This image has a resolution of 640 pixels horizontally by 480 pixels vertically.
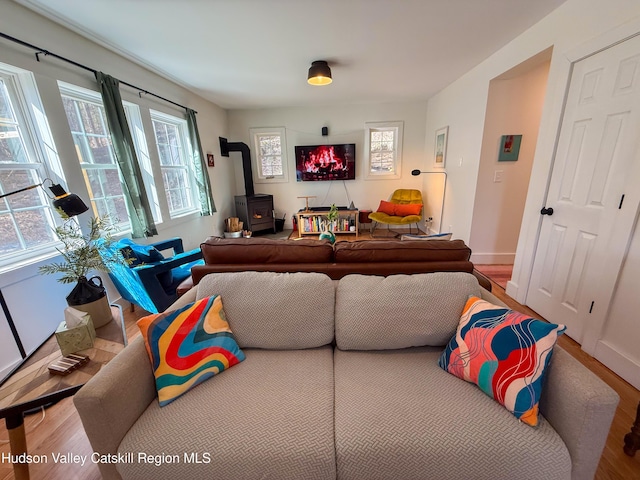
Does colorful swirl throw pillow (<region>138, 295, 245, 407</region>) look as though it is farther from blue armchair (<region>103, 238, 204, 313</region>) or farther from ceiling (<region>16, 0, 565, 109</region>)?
ceiling (<region>16, 0, 565, 109</region>)

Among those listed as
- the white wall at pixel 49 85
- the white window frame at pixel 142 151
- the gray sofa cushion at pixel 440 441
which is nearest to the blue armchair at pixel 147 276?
the white wall at pixel 49 85

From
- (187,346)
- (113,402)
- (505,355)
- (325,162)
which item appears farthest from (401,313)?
(325,162)

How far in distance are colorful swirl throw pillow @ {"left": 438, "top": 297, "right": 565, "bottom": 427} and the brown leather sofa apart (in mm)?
434

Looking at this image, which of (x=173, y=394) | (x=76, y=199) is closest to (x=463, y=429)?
(x=173, y=394)

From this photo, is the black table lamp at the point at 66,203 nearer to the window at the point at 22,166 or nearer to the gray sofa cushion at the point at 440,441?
the window at the point at 22,166

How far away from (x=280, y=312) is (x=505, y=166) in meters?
3.01

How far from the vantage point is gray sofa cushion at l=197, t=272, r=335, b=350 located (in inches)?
46.5

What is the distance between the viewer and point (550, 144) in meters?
1.88

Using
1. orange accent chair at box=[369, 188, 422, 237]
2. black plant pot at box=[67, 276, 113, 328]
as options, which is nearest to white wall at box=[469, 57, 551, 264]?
orange accent chair at box=[369, 188, 422, 237]

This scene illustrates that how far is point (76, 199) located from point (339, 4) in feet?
6.77

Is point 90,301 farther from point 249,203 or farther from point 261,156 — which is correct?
point 261,156

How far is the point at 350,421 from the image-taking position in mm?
856

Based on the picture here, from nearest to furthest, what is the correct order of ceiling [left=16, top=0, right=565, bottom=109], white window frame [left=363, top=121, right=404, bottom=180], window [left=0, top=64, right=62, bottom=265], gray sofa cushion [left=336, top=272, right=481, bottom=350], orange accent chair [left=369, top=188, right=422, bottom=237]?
1. gray sofa cushion [left=336, top=272, right=481, bottom=350]
2. window [left=0, top=64, right=62, bottom=265]
3. ceiling [left=16, top=0, right=565, bottom=109]
4. orange accent chair [left=369, top=188, right=422, bottom=237]
5. white window frame [left=363, top=121, right=404, bottom=180]

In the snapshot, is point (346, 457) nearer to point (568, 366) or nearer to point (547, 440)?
point (547, 440)
